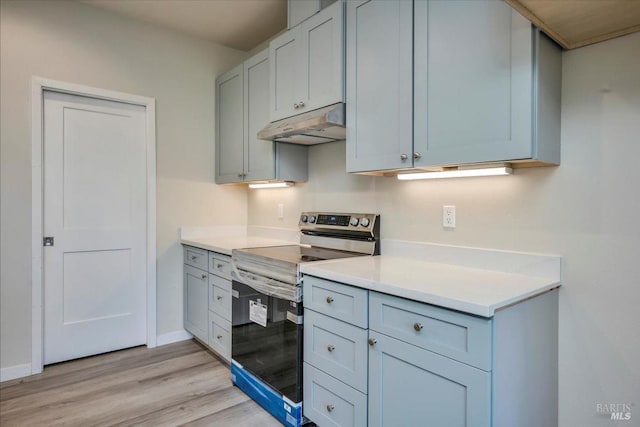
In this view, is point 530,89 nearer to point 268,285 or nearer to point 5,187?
point 268,285

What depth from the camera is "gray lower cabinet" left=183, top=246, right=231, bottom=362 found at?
2.60 metres

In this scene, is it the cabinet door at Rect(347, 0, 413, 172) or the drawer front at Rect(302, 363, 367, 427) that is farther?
the cabinet door at Rect(347, 0, 413, 172)

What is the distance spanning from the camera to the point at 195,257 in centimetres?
307

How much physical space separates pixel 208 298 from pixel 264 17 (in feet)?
7.38

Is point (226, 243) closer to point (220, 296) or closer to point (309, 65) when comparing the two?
point (220, 296)

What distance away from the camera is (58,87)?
2709mm

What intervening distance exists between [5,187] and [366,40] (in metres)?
2.57

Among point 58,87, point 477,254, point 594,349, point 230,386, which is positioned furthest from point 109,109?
point 594,349

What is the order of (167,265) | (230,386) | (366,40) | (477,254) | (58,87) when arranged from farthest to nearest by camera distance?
(167,265)
(58,87)
(230,386)
(366,40)
(477,254)

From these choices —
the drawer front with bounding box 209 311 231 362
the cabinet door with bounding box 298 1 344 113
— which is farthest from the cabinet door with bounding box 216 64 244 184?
the drawer front with bounding box 209 311 231 362

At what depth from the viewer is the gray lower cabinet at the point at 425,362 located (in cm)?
120

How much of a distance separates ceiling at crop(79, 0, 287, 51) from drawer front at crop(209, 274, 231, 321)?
2023mm

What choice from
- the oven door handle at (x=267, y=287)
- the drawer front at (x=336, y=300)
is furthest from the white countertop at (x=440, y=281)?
the oven door handle at (x=267, y=287)
